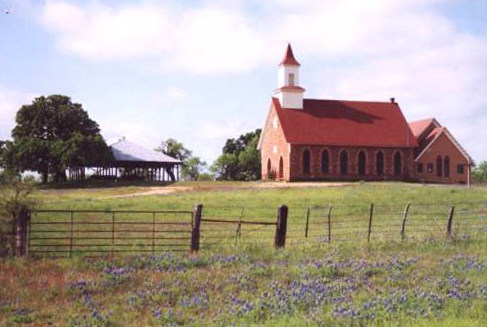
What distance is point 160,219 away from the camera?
28422 millimetres

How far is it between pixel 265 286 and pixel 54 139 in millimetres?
55447

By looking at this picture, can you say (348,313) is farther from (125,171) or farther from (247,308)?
(125,171)

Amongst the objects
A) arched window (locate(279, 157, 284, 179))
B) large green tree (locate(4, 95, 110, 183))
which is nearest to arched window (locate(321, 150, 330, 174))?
arched window (locate(279, 157, 284, 179))

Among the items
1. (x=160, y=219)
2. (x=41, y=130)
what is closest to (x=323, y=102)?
(x=41, y=130)

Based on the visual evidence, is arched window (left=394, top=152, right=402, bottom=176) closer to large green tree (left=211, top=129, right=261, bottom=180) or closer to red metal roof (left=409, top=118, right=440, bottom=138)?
red metal roof (left=409, top=118, right=440, bottom=138)

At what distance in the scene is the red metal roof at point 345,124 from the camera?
200ft

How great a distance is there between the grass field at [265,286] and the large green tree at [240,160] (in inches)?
2516

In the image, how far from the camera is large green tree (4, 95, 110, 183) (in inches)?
2410

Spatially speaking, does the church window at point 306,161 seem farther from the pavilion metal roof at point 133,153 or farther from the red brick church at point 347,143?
the pavilion metal roof at point 133,153

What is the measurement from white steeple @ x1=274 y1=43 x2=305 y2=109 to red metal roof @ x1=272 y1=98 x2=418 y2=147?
71cm

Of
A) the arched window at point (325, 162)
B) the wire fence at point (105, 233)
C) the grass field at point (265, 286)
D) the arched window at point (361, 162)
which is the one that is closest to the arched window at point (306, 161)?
the arched window at point (325, 162)

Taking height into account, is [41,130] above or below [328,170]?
above

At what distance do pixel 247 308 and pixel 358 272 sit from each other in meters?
4.22

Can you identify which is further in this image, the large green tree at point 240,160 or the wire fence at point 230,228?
the large green tree at point 240,160
